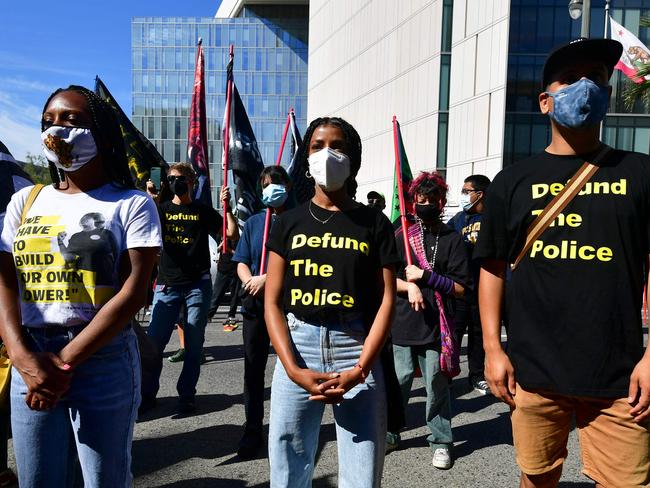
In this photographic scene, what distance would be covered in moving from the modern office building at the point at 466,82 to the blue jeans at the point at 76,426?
20.3 meters

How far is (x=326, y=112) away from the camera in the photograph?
42688 millimetres

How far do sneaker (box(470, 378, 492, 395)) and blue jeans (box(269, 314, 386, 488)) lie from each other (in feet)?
11.8

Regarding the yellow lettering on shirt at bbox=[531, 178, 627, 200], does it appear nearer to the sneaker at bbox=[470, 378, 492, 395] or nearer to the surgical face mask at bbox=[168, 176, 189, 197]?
the surgical face mask at bbox=[168, 176, 189, 197]

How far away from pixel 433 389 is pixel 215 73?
2659 inches

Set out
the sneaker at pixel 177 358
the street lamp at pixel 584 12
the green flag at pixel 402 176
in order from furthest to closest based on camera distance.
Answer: the street lamp at pixel 584 12 < the sneaker at pixel 177 358 < the green flag at pixel 402 176

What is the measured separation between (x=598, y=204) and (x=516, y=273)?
41cm

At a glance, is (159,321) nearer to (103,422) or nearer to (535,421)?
(103,422)

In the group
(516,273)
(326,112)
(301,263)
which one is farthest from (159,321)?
(326,112)

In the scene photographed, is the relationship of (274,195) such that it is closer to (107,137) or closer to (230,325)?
(107,137)

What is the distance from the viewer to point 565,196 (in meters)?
2.12

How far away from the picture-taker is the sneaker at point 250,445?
3869 mm

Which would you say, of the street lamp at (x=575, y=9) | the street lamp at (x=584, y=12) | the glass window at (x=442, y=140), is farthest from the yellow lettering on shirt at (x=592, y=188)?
the glass window at (x=442, y=140)

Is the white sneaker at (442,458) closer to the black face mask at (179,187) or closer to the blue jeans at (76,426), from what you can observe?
the blue jeans at (76,426)

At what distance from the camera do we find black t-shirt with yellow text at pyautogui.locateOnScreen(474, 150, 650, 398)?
2047 mm
